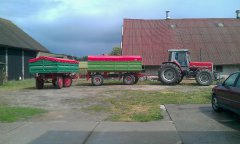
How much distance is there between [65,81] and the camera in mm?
27062

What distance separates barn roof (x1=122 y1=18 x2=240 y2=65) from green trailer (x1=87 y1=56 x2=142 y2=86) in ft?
34.4

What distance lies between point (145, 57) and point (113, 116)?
1039 inches

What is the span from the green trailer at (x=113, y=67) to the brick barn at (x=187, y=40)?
34.2ft

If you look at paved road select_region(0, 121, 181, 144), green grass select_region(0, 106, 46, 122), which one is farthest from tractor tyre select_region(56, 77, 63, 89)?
paved road select_region(0, 121, 181, 144)

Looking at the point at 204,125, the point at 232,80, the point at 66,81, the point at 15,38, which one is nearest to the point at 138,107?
the point at 232,80

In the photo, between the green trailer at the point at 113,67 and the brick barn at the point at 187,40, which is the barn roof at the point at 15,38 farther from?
the green trailer at the point at 113,67

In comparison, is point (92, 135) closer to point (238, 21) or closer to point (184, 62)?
point (184, 62)

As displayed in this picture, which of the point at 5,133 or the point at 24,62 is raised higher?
the point at 24,62

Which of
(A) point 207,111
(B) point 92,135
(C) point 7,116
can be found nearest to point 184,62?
(A) point 207,111

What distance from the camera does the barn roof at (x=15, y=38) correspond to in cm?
3792

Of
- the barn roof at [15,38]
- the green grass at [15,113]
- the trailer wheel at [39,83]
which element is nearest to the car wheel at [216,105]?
the green grass at [15,113]

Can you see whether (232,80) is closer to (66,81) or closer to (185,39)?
(66,81)

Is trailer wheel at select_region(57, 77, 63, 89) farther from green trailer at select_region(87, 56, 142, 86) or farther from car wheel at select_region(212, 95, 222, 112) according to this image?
car wheel at select_region(212, 95, 222, 112)

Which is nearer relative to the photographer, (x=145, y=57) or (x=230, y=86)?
(x=230, y=86)
